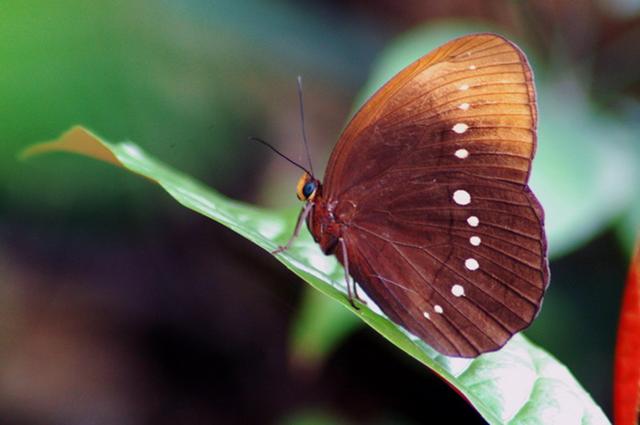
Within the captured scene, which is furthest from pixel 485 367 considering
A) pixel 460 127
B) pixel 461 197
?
pixel 460 127

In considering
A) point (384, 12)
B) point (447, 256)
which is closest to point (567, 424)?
point (447, 256)

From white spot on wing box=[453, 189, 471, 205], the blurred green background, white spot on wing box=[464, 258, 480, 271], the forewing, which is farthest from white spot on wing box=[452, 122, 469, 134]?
the blurred green background

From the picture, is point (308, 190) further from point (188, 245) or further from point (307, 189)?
point (188, 245)

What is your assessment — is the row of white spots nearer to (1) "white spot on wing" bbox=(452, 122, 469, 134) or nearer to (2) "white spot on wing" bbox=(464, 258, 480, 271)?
(2) "white spot on wing" bbox=(464, 258, 480, 271)

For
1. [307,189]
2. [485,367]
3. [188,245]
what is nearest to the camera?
[485,367]

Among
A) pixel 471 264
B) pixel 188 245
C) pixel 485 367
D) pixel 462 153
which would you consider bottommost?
pixel 188 245

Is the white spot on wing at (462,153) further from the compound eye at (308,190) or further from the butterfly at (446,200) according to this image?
the compound eye at (308,190)
